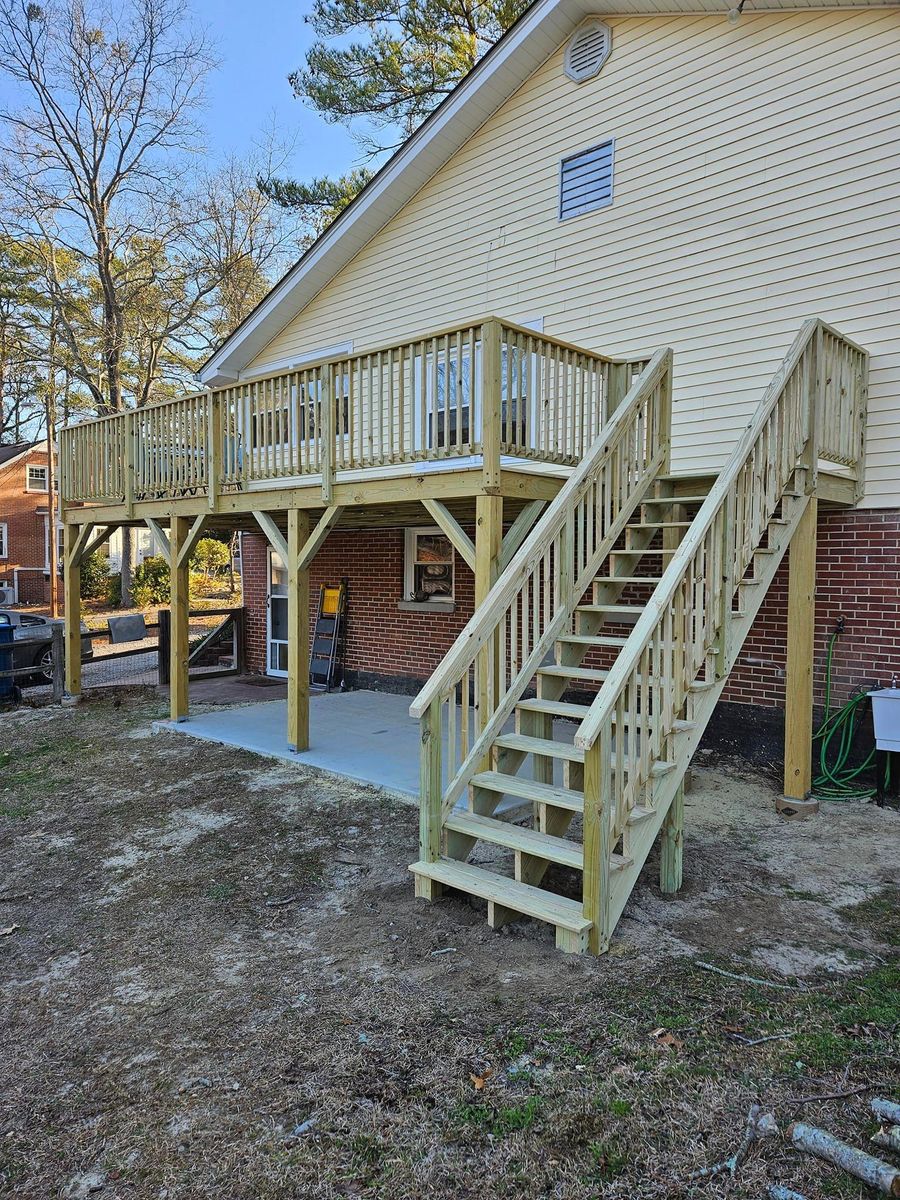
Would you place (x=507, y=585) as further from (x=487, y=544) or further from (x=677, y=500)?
(x=677, y=500)

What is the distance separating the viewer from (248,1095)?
2.56 metres

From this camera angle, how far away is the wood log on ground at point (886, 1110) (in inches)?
92.3

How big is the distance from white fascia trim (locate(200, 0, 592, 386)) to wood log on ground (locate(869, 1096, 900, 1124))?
30.6ft

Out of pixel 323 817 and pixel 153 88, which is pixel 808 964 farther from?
pixel 153 88

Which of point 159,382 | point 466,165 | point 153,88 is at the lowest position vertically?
point 466,165

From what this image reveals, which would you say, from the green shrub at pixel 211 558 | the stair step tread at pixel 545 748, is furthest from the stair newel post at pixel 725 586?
the green shrub at pixel 211 558

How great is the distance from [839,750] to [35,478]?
31145 millimetres

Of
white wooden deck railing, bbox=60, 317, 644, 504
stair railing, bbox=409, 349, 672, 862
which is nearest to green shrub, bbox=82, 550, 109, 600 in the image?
white wooden deck railing, bbox=60, 317, 644, 504

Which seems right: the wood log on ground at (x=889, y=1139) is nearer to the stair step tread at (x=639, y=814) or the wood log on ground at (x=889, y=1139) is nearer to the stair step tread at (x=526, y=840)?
the stair step tread at (x=526, y=840)

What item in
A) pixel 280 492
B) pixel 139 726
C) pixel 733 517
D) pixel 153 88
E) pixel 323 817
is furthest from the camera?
pixel 153 88

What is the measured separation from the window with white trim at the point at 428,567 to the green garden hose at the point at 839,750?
4.53m

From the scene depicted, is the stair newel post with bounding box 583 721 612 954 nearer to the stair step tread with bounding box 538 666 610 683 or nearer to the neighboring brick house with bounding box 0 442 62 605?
the stair step tread with bounding box 538 666 610 683

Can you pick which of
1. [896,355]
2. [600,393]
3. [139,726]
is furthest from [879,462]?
[139,726]

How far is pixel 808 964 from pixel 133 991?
3.01 meters
